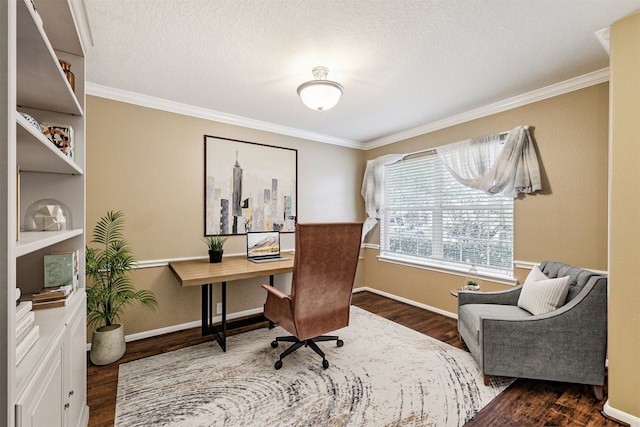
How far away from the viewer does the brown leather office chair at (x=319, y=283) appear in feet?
7.00

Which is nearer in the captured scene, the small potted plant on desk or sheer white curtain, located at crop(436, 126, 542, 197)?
sheer white curtain, located at crop(436, 126, 542, 197)

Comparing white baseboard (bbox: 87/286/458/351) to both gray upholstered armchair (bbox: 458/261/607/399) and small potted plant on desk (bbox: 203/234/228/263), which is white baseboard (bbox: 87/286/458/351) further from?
gray upholstered armchair (bbox: 458/261/607/399)

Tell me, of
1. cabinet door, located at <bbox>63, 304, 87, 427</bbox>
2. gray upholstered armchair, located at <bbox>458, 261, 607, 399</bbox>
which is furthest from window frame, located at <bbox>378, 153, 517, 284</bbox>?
cabinet door, located at <bbox>63, 304, 87, 427</bbox>

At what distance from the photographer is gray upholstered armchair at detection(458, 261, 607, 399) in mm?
1983

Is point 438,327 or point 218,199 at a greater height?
point 218,199

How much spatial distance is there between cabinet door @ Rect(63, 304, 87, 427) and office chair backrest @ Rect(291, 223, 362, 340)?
1264mm

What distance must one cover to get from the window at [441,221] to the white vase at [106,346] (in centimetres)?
345

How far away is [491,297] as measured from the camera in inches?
106

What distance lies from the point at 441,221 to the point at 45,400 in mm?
3818

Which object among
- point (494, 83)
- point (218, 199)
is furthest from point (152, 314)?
point (494, 83)

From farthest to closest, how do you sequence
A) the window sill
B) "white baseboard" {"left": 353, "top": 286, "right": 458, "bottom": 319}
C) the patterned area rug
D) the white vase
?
"white baseboard" {"left": 353, "top": 286, "right": 458, "bottom": 319} → the window sill → the white vase → the patterned area rug

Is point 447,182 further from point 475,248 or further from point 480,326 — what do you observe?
point 480,326

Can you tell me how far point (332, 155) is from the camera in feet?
14.9

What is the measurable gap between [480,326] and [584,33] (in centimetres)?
215
